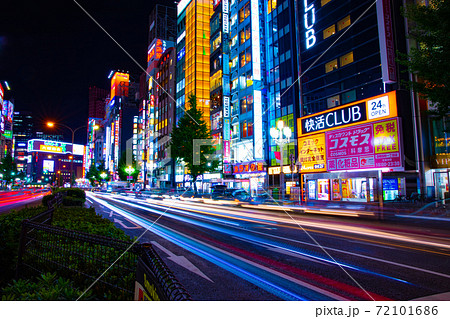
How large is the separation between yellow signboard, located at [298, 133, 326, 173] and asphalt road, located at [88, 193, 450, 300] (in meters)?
16.1

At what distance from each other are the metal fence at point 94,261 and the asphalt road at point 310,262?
2.01 meters

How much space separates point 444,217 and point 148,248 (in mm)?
16854

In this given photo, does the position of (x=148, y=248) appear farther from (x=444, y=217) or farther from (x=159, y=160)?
(x=159, y=160)

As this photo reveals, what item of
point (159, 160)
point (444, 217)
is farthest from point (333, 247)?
point (159, 160)

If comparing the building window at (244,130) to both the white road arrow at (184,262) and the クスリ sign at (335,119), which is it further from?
the white road arrow at (184,262)

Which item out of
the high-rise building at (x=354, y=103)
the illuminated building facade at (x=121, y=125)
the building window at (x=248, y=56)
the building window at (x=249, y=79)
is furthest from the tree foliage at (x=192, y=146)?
the illuminated building facade at (x=121, y=125)

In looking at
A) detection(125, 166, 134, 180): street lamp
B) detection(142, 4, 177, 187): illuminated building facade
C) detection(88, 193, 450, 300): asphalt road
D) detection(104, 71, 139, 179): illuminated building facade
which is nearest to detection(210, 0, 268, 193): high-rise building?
detection(88, 193, 450, 300): asphalt road

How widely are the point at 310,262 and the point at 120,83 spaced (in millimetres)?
173339

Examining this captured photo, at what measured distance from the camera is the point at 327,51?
3158cm

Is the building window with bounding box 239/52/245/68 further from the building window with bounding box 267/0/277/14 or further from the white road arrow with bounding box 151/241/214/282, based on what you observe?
the white road arrow with bounding box 151/241/214/282

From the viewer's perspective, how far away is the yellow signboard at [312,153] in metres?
28.0

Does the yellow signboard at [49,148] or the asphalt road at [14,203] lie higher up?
the yellow signboard at [49,148]

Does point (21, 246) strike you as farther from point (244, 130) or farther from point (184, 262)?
point (244, 130)

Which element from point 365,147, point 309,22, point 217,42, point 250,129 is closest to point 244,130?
point 250,129
